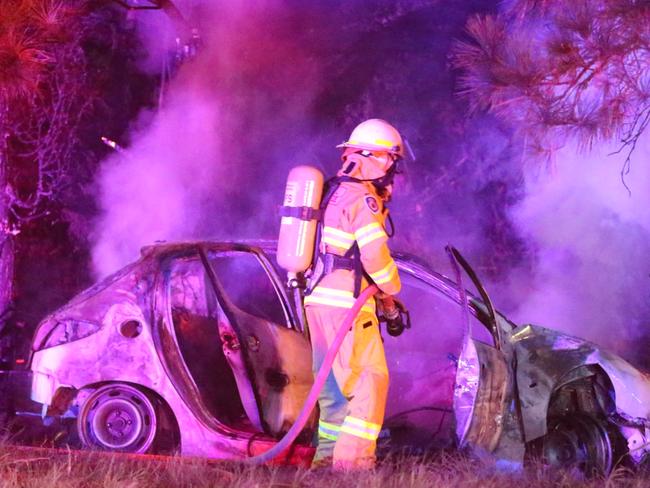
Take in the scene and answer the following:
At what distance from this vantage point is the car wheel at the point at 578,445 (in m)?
4.96

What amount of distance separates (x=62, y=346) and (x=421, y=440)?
8.06ft

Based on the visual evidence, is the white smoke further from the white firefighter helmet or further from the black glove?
the black glove

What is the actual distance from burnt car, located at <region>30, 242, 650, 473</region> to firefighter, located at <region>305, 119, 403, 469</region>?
52cm

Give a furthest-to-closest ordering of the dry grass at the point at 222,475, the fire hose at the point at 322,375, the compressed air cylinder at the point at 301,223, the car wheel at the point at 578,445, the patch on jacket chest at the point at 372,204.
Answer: the car wheel at the point at 578,445 → the compressed air cylinder at the point at 301,223 → the patch on jacket chest at the point at 372,204 → the fire hose at the point at 322,375 → the dry grass at the point at 222,475

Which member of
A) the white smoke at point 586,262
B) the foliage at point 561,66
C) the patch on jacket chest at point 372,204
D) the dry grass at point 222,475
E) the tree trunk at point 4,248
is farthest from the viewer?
the white smoke at point 586,262

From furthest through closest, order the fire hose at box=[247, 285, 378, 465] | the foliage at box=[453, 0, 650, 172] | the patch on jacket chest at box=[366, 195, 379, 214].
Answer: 1. the foliage at box=[453, 0, 650, 172]
2. the patch on jacket chest at box=[366, 195, 379, 214]
3. the fire hose at box=[247, 285, 378, 465]

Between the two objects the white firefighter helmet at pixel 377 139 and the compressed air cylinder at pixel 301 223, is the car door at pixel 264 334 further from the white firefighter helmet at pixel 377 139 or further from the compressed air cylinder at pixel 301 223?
the white firefighter helmet at pixel 377 139

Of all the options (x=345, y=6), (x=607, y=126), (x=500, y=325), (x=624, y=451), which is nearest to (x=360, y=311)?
(x=500, y=325)

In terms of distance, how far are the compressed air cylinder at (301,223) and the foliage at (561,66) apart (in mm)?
2106

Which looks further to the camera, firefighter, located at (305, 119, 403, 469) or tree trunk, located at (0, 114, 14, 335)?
tree trunk, located at (0, 114, 14, 335)

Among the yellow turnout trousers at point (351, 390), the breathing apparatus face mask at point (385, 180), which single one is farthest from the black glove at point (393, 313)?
the breathing apparatus face mask at point (385, 180)

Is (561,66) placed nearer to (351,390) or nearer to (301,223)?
(301,223)

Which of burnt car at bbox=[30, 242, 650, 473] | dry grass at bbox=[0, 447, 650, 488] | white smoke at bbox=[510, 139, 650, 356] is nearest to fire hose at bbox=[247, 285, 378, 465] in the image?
dry grass at bbox=[0, 447, 650, 488]

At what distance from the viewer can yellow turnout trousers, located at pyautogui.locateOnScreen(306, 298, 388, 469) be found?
4.36 m
